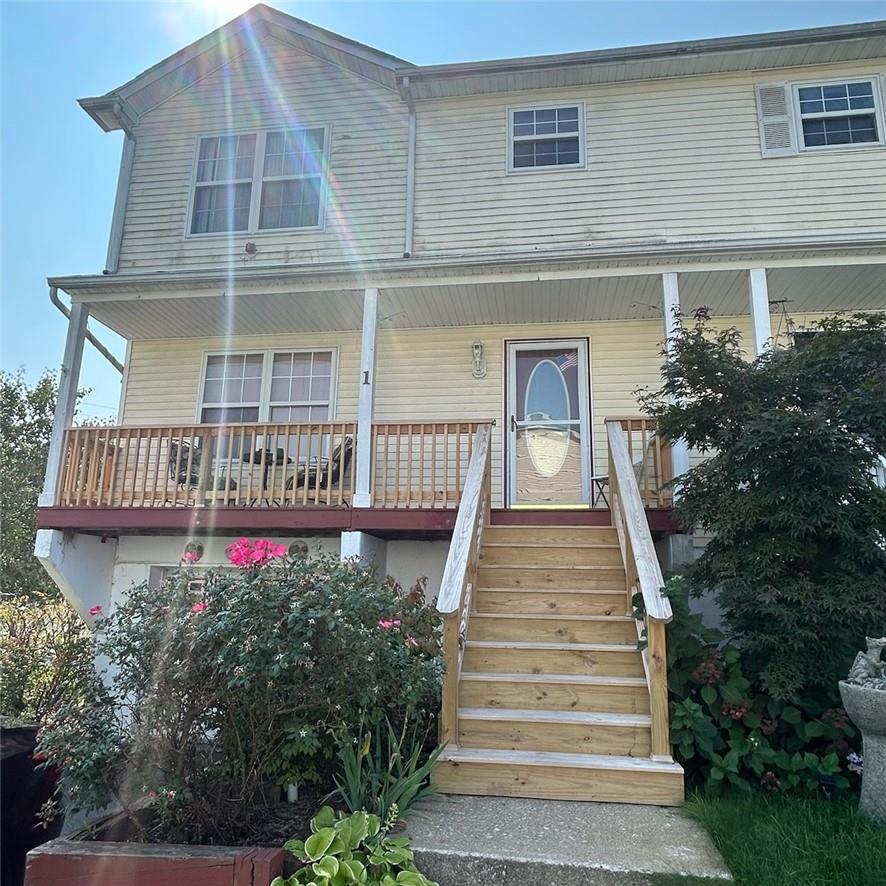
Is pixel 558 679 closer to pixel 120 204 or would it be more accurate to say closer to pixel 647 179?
pixel 647 179

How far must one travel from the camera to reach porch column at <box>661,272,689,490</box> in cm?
615

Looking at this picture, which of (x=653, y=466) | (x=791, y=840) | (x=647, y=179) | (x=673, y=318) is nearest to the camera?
(x=791, y=840)

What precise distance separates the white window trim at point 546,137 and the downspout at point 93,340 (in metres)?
5.54

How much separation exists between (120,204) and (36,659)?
589cm

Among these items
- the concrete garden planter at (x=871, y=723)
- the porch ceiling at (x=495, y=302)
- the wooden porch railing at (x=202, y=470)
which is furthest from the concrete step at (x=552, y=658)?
the porch ceiling at (x=495, y=302)

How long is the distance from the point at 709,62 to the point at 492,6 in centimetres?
271

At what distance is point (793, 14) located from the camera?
7707 mm

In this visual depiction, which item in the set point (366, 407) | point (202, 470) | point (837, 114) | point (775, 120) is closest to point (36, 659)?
point (202, 470)

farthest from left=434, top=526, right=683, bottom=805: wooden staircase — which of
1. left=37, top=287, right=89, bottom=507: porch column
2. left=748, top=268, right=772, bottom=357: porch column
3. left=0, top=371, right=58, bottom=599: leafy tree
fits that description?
left=0, top=371, right=58, bottom=599: leafy tree

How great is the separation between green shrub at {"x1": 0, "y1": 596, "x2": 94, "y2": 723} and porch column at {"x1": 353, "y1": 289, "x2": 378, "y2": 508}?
8.68 feet

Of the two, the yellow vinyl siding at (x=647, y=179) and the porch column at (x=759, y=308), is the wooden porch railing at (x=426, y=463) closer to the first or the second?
the yellow vinyl siding at (x=647, y=179)

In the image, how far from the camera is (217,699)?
2.98 m

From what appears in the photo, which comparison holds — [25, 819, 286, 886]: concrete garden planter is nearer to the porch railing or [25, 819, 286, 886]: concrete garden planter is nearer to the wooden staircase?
the wooden staircase

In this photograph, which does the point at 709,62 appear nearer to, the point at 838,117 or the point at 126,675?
the point at 838,117
